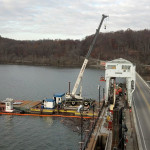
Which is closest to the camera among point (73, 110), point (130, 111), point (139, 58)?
point (130, 111)

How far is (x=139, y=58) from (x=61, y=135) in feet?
495

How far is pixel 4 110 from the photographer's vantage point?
123 feet

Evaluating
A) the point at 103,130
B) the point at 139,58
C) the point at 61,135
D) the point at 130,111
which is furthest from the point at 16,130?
the point at 139,58

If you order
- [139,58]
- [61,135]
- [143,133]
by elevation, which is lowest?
[61,135]

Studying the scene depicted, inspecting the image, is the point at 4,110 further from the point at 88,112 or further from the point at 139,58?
the point at 139,58

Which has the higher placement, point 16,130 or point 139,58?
point 139,58

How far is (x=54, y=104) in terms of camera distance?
124 feet

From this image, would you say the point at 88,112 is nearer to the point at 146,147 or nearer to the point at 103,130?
the point at 103,130

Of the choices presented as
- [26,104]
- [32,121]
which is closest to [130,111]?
[32,121]

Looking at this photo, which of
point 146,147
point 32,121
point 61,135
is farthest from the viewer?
point 32,121

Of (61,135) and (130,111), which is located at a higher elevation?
(130,111)

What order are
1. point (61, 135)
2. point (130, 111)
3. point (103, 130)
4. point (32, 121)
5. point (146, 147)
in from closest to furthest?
point (146, 147) < point (103, 130) < point (61, 135) < point (130, 111) < point (32, 121)

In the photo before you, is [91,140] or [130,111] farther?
[130,111]

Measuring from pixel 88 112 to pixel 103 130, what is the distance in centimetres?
934
